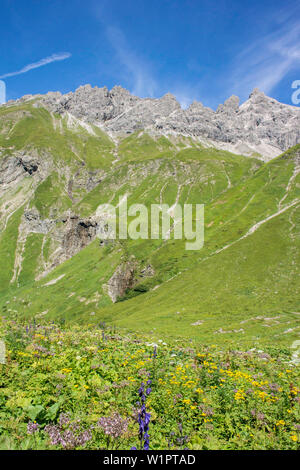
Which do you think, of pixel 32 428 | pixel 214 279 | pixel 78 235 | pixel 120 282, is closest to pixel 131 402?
pixel 32 428

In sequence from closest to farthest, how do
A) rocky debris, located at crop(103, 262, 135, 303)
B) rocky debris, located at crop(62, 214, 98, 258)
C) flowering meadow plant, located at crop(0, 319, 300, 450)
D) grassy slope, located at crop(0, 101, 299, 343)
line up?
1. flowering meadow plant, located at crop(0, 319, 300, 450)
2. grassy slope, located at crop(0, 101, 299, 343)
3. rocky debris, located at crop(103, 262, 135, 303)
4. rocky debris, located at crop(62, 214, 98, 258)

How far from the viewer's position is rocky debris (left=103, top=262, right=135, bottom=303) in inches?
3932

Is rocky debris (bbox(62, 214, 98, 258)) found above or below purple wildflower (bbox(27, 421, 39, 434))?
above

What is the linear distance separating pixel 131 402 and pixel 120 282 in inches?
3752

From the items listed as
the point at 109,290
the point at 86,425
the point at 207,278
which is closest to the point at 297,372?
the point at 86,425

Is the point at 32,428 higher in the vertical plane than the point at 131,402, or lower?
higher

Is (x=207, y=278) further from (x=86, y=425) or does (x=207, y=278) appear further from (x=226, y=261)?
(x=86, y=425)

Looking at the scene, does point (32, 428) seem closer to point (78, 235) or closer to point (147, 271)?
point (147, 271)

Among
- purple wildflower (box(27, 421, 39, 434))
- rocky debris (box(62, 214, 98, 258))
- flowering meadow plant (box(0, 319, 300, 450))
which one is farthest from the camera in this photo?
rocky debris (box(62, 214, 98, 258))

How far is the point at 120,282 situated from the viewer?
337 feet

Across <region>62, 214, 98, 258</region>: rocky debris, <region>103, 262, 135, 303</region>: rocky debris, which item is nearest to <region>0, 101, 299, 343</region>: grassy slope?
<region>103, 262, 135, 303</region>: rocky debris

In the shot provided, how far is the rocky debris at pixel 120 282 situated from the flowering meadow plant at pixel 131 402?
88.1 metres

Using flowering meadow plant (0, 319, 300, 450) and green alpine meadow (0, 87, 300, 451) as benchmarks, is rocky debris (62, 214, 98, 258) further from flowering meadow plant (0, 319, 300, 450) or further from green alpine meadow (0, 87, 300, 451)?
flowering meadow plant (0, 319, 300, 450)

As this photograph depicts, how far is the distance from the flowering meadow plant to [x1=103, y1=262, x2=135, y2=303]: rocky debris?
88.1 meters
